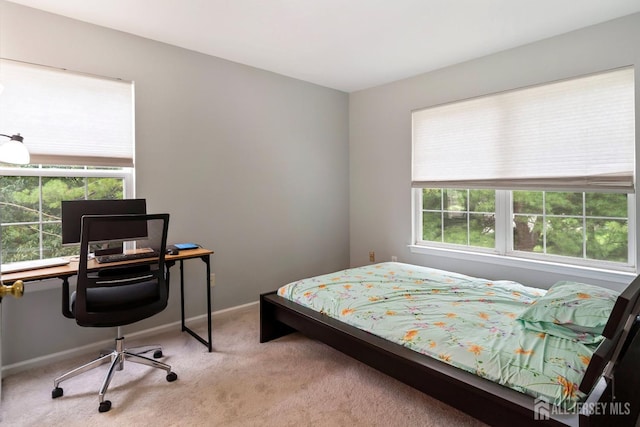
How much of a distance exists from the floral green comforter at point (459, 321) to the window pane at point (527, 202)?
2.61ft

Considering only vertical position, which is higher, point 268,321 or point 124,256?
point 124,256

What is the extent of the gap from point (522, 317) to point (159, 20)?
3178 millimetres

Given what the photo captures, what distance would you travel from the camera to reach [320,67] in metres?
3.55

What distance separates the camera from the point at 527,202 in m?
3.15

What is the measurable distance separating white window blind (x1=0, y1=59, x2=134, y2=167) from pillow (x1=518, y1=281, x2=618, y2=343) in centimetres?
307

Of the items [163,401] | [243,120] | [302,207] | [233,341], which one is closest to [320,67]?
[243,120]

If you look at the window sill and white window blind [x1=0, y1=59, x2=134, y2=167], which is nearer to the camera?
white window blind [x1=0, y1=59, x2=134, y2=167]

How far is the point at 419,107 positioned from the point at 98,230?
323cm

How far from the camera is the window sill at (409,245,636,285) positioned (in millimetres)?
2625

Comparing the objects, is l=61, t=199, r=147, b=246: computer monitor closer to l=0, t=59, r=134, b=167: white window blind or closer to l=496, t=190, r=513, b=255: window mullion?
l=0, t=59, r=134, b=167: white window blind

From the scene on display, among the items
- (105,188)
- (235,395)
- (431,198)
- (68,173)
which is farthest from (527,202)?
(68,173)

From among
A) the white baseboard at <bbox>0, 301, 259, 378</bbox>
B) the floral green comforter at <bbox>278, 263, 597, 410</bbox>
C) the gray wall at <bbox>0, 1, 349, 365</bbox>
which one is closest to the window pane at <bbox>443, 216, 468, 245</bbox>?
the floral green comforter at <bbox>278, 263, 597, 410</bbox>

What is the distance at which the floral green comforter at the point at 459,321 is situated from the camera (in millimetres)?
1482

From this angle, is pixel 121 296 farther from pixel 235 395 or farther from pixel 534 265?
pixel 534 265
